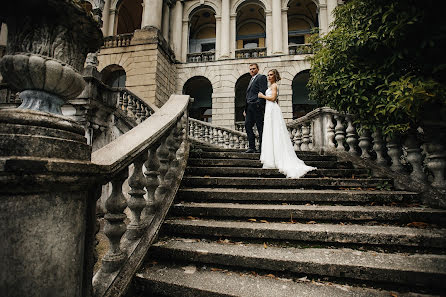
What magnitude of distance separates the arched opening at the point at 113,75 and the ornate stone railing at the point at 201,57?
423cm

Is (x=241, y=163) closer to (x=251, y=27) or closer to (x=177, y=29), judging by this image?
(x=177, y=29)

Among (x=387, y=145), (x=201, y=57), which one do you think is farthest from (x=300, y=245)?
(x=201, y=57)

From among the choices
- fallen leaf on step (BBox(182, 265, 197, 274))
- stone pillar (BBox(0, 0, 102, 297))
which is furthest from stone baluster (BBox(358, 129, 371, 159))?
stone pillar (BBox(0, 0, 102, 297))

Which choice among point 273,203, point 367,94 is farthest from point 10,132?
point 367,94

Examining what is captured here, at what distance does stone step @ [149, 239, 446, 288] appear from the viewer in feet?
5.25

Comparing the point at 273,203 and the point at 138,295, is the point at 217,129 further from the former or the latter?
the point at 138,295

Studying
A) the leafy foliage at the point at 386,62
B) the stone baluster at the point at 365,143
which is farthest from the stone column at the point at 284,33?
the stone baluster at the point at 365,143

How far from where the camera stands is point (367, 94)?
9.57 ft

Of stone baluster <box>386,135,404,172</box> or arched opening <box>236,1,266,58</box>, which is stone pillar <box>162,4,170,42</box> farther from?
stone baluster <box>386,135,404,172</box>

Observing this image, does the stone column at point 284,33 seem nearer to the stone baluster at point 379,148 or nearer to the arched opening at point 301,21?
the arched opening at point 301,21

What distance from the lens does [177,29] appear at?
14.3 m

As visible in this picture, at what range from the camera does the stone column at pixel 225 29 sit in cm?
1339

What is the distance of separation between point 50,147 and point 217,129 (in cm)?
738

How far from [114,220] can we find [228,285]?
38.1 inches
